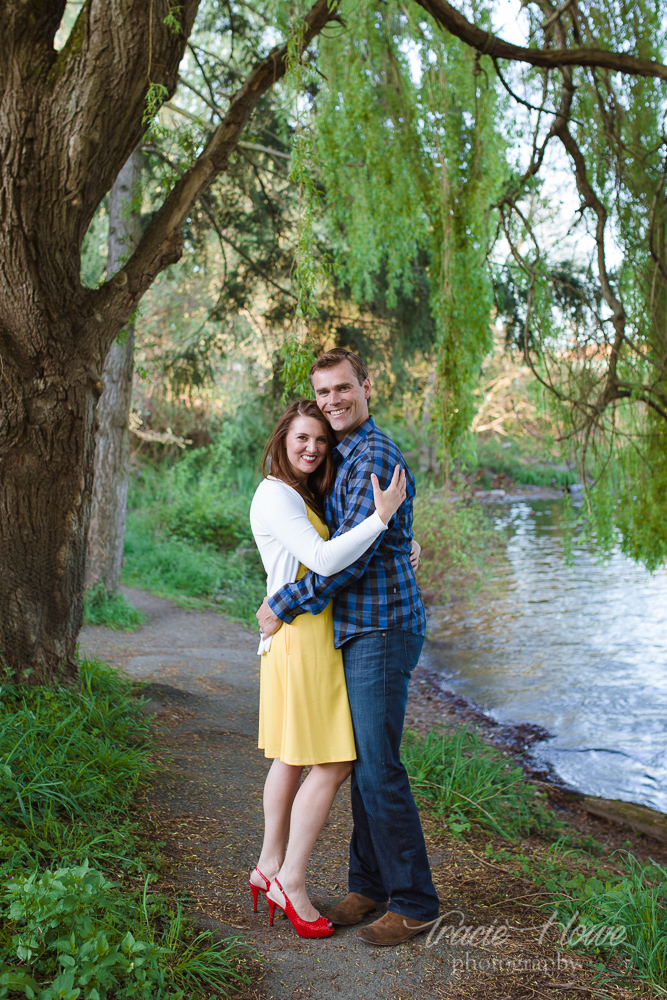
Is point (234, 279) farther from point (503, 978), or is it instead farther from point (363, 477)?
point (503, 978)

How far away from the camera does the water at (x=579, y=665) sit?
5738 mm

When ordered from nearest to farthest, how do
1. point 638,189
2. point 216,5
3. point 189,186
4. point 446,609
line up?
point 189,186, point 638,189, point 216,5, point 446,609

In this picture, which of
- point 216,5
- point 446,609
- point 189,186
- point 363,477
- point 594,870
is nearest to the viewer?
point 363,477

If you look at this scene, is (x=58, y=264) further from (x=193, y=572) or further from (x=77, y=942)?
(x=193, y=572)

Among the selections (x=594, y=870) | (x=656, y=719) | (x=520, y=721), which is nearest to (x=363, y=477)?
(x=594, y=870)

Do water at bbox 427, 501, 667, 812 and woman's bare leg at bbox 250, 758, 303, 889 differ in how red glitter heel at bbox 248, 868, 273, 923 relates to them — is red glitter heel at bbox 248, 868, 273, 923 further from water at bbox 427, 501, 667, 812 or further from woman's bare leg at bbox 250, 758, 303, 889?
water at bbox 427, 501, 667, 812

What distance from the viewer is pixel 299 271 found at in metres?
3.57

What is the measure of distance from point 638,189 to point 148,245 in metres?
2.75

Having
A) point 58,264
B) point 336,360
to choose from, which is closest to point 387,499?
point 336,360

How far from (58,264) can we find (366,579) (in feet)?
7.05

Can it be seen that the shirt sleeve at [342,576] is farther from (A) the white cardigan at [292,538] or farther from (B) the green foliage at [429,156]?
(B) the green foliage at [429,156]

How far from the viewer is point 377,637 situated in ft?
7.77

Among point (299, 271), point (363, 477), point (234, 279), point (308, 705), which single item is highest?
point (234, 279)

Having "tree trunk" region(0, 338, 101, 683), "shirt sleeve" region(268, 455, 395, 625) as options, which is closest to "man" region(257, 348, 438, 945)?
"shirt sleeve" region(268, 455, 395, 625)
